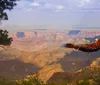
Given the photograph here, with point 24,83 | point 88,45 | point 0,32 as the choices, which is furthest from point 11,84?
point 88,45

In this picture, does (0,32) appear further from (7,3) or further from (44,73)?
(44,73)

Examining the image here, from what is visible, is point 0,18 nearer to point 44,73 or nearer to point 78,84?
point 78,84

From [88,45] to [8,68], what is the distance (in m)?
194

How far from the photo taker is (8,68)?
199 metres

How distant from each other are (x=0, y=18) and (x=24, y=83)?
12.8 m

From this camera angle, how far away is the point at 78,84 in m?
14.8

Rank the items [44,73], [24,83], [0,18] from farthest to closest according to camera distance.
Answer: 1. [44,73]
2. [0,18]
3. [24,83]

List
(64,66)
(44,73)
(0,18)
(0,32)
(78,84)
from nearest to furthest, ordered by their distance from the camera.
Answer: (78,84) → (0,32) → (0,18) → (44,73) → (64,66)

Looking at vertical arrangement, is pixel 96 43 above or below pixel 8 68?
above

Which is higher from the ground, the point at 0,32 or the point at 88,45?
the point at 88,45

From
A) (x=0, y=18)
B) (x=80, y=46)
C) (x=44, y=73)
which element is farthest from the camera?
(x=44, y=73)

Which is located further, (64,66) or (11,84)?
(64,66)

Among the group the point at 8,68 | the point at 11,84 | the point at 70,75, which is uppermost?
the point at 11,84

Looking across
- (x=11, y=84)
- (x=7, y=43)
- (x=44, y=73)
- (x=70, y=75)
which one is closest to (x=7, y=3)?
(x=7, y=43)
